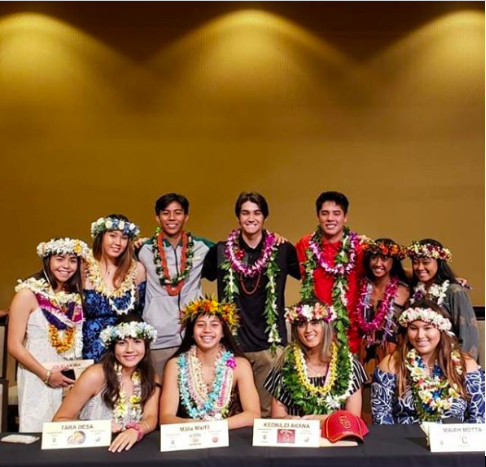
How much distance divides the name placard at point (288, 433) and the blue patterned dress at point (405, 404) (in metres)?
0.72

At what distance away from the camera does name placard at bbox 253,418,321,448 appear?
228 centimetres

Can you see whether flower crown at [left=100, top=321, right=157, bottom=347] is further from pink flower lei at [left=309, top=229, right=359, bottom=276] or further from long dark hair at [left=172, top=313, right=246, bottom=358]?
pink flower lei at [left=309, top=229, right=359, bottom=276]

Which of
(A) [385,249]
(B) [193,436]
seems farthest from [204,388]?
(A) [385,249]

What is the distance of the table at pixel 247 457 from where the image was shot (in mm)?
2135

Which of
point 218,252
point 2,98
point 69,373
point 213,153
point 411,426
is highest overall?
point 2,98

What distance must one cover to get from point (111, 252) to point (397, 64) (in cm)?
417

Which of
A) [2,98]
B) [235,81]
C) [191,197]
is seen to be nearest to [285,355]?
[191,197]

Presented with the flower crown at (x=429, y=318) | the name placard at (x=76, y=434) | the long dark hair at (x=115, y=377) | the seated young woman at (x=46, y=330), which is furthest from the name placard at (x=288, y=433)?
the seated young woman at (x=46, y=330)

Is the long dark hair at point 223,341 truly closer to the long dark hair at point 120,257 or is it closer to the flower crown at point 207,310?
Result: the flower crown at point 207,310

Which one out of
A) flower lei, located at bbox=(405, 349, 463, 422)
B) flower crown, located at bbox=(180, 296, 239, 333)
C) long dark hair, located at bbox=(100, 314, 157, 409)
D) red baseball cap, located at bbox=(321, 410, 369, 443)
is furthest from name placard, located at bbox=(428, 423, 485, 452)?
long dark hair, located at bbox=(100, 314, 157, 409)

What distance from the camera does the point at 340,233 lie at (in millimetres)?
3906

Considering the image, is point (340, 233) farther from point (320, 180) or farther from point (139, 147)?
point (139, 147)

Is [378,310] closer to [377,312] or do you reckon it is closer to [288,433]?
[377,312]

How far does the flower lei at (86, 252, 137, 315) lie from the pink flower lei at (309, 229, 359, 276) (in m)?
1.09
